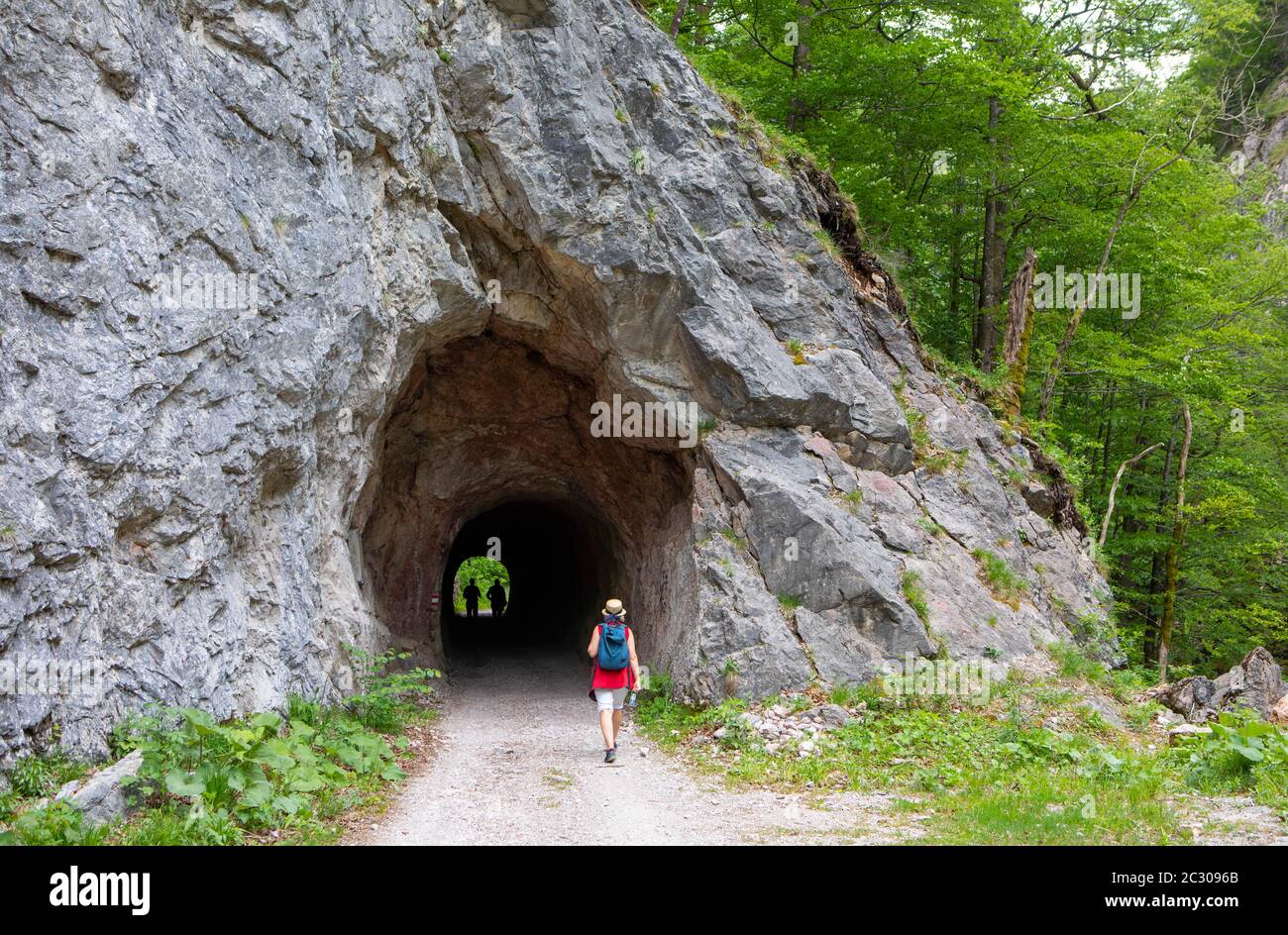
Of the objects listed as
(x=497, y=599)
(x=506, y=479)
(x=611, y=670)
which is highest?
(x=506, y=479)

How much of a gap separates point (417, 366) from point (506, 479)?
13.9 ft

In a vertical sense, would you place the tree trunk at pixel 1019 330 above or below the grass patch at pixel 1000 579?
above

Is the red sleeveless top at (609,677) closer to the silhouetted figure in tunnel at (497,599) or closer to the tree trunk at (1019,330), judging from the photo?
the tree trunk at (1019,330)

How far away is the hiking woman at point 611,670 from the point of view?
358 inches

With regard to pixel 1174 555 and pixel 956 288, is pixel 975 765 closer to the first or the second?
pixel 1174 555

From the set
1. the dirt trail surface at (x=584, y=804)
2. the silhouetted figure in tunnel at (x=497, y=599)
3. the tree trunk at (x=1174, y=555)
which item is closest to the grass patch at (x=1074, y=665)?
the dirt trail surface at (x=584, y=804)

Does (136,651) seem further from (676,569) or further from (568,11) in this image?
(568,11)

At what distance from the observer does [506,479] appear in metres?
16.9

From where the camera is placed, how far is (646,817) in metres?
6.93

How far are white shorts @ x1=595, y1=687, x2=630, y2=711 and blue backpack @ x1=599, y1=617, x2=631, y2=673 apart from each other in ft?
0.73

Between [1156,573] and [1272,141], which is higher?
[1272,141]

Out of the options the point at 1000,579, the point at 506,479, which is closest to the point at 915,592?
the point at 1000,579

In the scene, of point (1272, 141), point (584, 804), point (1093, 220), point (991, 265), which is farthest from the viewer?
point (1272, 141)

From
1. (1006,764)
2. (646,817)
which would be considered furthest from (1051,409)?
(646,817)
